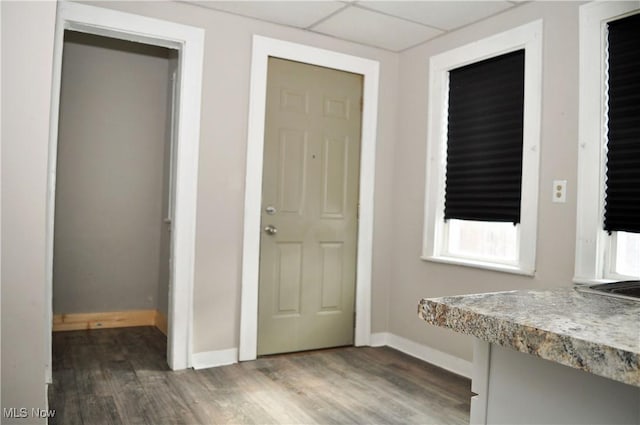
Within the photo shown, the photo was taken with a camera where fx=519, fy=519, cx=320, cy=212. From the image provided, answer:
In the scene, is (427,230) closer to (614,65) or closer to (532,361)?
(614,65)

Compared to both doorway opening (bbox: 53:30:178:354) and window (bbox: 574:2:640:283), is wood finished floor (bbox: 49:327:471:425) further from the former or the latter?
window (bbox: 574:2:640:283)

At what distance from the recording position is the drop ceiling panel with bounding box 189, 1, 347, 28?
3285mm

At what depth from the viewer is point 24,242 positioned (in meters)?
2.08

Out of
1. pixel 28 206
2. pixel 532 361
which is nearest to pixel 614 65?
pixel 532 361

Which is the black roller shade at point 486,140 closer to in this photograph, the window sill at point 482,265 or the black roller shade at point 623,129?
the window sill at point 482,265

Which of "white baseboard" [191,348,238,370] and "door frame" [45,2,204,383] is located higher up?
"door frame" [45,2,204,383]

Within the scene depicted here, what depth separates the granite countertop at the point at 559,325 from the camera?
2.71 feet

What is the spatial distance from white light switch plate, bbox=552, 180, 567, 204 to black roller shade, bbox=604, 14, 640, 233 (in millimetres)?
239

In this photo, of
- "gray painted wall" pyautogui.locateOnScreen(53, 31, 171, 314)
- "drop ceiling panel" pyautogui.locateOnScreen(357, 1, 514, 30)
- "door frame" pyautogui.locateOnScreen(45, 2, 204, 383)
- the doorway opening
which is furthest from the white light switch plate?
"gray painted wall" pyautogui.locateOnScreen(53, 31, 171, 314)

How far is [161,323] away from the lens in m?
4.45

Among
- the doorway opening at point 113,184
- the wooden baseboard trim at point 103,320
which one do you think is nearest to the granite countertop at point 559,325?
the doorway opening at point 113,184

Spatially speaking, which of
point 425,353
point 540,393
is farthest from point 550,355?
point 425,353

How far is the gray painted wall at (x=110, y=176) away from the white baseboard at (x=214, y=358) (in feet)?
3.76

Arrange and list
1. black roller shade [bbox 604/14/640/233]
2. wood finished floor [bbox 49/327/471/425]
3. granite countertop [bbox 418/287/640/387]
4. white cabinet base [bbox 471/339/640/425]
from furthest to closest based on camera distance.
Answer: wood finished floor [bbox 49/327/471/425]
black roller shade [bbox 604/14/640/233]
white cabinet base [bbox 471/339/640/425]
granite countertop [bbox 418/287/640/387]
